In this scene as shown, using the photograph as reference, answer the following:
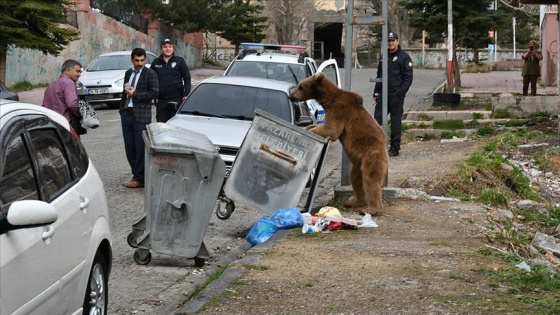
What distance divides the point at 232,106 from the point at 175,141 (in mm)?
5389

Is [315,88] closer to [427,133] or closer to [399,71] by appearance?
[399,71]

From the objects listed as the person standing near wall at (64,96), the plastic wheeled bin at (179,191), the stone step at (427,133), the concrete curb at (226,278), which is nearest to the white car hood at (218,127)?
the person standing near wall at (64,96)

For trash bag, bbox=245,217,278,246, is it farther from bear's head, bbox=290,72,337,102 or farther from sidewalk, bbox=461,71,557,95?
sidewalk, bbox=461,71,557,95

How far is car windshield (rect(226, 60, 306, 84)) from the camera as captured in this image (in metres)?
18.9

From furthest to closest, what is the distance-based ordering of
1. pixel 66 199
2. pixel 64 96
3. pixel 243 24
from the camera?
pixel 243 24 → pixel 64 96 → pixel 66 199

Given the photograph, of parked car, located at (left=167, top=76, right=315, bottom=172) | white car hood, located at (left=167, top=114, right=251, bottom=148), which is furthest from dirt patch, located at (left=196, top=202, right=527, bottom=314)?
parked car, located at (left=167, top=76, right=315, bottom=172)

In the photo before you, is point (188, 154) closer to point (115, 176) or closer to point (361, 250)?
point (361, 250)

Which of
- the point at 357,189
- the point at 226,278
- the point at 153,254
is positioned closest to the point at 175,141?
the point at 153,254

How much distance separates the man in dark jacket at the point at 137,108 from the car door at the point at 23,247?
7.58 meters

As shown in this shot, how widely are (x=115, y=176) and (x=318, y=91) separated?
4.82m

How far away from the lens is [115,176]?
15.2 metres

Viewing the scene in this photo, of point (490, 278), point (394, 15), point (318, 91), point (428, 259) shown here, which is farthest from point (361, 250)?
point (394, 15)

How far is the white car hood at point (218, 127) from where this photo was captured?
1334 centimetres

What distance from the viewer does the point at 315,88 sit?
11.5 metres
